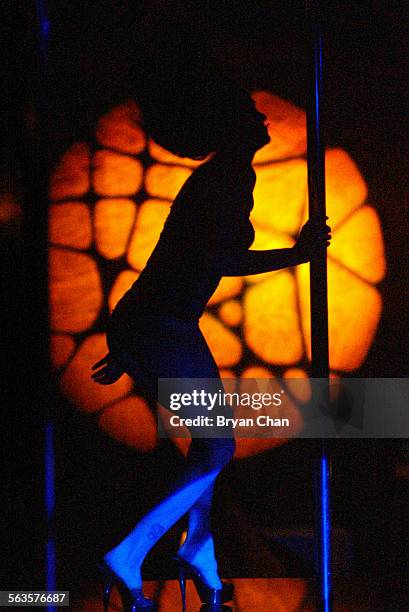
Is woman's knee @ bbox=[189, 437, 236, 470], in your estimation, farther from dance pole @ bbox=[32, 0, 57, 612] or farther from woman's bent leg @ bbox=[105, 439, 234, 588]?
dance pole @ bbox=[32, 0, 57, 612]

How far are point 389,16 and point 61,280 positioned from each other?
1.30m

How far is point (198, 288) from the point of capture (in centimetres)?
174

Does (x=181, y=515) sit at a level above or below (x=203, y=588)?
above

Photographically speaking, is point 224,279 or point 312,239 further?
point 224,279

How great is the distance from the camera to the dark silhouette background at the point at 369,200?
2119mm

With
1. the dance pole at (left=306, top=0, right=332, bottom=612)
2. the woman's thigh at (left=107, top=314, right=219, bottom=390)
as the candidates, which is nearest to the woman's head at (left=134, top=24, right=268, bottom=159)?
the dance pole at (left=306, top=0, right=332, bottom=612)

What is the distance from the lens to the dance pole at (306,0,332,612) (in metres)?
1.51

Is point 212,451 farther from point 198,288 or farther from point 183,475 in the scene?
point 198,288

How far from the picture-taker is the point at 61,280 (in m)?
2.27

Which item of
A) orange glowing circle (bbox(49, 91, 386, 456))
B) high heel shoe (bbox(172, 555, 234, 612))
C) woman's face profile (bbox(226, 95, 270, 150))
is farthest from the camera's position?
orange glowing circle (bbox(49, 91, 386, 456))

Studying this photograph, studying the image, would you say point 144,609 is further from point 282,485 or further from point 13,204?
point 13,204

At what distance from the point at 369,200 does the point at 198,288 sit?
0.83 meters

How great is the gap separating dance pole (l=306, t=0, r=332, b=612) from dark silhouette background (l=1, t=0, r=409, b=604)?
0.64m

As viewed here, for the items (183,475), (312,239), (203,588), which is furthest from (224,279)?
(203,588)
